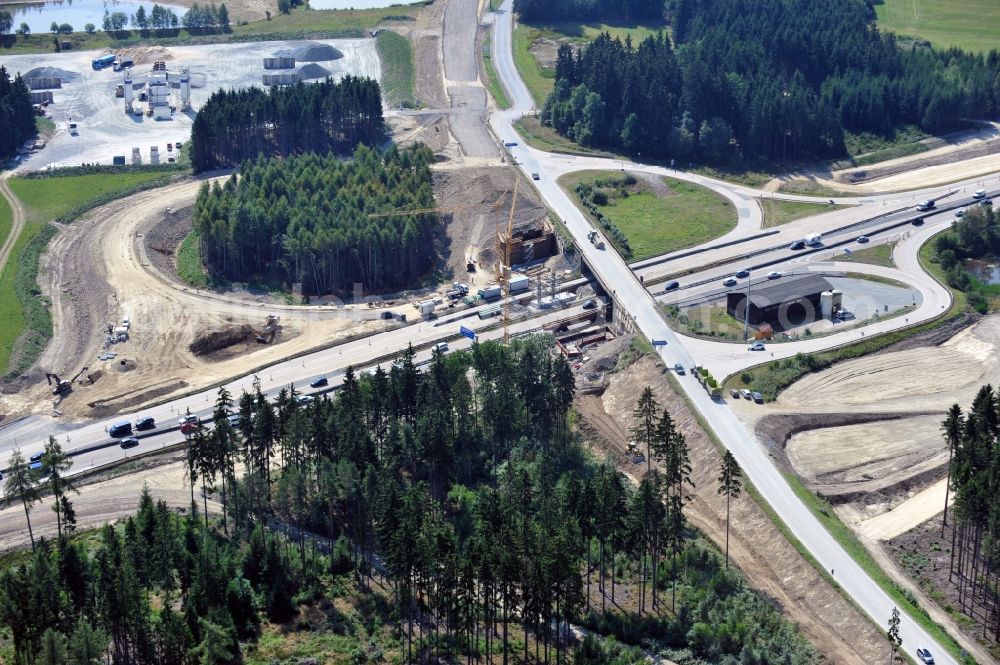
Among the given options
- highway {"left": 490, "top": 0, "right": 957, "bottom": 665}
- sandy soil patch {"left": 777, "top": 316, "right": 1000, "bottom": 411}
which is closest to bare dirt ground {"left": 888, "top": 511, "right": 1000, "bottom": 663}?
highway {"left": 490, "top": 0, "right": 957, "bottom": 665}

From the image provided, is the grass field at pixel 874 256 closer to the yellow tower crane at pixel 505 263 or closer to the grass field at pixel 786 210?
the grass field at pixel 786 210

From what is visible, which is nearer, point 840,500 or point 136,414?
point 840,500

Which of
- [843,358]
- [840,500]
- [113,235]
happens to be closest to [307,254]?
[113,235]

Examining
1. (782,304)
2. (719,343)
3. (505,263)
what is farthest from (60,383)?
(782,304)

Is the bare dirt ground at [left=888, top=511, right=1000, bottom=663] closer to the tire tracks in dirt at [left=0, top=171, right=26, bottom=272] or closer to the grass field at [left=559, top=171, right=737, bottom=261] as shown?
the grass field at [left=559, top=171, right=737, bottom=261]

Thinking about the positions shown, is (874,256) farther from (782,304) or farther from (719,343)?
(719,343)

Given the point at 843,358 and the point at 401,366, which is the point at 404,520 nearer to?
the point at 401,366

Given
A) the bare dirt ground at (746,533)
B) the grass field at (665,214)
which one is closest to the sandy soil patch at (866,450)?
the bare dirt ground at (746,533)
